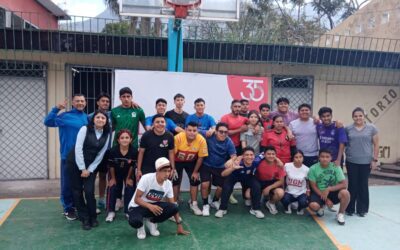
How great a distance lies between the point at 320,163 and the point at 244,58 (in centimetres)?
256

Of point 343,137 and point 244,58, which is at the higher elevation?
point 244,58

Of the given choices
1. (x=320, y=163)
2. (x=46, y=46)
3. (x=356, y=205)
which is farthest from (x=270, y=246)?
(x=46, y=46)

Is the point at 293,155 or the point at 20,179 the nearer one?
the point at 293,155

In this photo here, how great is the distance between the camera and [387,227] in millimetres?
4738

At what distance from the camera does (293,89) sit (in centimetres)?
754

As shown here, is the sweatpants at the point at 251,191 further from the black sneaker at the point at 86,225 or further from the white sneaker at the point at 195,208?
the black sneaker at the point at 86,225

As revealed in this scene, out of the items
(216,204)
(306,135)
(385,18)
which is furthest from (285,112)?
(385,18)

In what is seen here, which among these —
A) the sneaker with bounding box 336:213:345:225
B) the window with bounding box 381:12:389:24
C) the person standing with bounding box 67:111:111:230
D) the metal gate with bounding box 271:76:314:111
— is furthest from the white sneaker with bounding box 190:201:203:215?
the window with bounding box 381:12:389:24

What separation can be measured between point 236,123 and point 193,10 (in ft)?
5.64

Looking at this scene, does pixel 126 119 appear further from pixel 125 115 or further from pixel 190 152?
pixel 190 152

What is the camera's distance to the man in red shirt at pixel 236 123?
208 inches

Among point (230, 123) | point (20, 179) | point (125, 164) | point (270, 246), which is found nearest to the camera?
point (270, 246)

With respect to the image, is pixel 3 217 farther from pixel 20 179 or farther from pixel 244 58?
pixel 244 58

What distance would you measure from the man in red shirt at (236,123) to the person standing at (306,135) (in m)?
0.68
